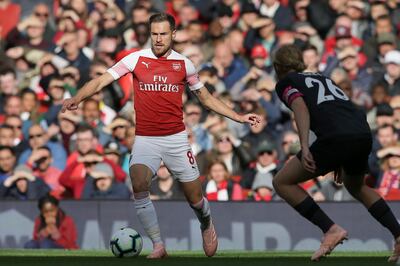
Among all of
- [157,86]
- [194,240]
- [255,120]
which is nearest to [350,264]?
[255,120]

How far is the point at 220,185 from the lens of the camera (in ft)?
51.8

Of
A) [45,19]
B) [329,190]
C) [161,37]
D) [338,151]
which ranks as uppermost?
[45,19]

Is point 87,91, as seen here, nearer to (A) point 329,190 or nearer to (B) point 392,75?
(A) point 329,190

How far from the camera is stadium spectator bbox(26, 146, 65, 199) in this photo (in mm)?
16438

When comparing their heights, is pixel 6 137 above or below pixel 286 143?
above

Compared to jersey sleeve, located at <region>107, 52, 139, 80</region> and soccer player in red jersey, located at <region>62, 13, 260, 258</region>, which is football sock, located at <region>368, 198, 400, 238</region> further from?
jersey sleeve, located at <region>107, 52, 139, 80</region>

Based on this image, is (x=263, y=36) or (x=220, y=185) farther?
(x=263, y=36)

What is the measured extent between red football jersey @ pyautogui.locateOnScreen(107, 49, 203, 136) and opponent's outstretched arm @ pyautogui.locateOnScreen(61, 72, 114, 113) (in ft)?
0.33

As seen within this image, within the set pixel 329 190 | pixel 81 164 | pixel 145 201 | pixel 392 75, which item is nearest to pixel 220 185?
pixel 329 190

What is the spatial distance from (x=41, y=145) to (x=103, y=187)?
1.44 meters

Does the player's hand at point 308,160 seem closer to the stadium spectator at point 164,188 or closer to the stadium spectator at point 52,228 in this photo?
the stadium spectator at point 52,228

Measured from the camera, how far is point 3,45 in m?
19.5

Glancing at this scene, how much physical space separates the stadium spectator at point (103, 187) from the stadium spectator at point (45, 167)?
46 cm

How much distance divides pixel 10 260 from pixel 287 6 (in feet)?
29.2
